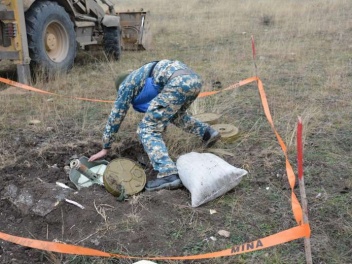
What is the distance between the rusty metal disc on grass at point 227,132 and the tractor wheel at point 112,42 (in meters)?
4.81

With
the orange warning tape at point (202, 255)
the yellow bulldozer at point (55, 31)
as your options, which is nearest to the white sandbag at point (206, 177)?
the orange warning tape at point (202, 255)

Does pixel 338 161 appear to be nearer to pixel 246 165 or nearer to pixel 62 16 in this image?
pixel 246 165

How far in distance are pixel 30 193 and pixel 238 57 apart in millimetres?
6184

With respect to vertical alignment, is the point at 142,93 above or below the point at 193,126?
above

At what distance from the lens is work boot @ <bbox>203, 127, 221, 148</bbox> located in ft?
14.3

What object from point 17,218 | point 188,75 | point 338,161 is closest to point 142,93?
point 188,75

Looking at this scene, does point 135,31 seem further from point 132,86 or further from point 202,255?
point 202,255

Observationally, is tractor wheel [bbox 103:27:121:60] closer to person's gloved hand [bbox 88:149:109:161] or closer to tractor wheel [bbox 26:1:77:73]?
tractor wheel [bbox 26:1:77:73]

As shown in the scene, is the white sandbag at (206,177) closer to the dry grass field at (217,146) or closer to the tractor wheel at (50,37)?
the dry grass field at (217,146)

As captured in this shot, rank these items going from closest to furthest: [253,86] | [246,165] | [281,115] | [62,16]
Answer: [246,165] < [281,115] < [253,86] < [62,16]

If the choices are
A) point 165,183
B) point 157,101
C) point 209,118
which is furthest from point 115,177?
point 209,118

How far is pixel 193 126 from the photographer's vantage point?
14.4 ft

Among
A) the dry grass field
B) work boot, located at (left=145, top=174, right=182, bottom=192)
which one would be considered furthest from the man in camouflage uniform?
the dry grass field

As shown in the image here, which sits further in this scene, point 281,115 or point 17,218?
point 281,115
